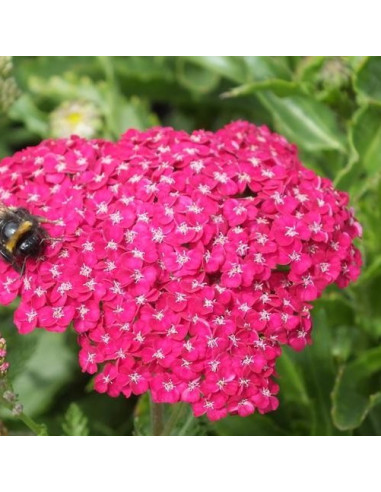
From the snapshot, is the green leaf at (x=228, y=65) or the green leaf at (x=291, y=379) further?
the green leaf at (x=228, y=65)

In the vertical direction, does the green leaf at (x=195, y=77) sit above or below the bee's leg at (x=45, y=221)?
below

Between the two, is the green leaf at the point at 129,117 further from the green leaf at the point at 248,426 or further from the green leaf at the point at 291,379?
the green leaf at the point at 248,426

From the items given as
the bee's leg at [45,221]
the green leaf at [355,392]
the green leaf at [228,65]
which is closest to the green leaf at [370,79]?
the green leaf at [228,65]

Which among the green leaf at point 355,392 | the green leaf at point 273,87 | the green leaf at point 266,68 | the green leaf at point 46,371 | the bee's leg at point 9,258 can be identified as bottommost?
the green leaf at point 46,371

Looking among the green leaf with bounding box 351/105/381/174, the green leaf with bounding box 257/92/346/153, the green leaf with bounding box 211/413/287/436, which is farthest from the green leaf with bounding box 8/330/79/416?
the green leaf with bounding box 351/105/381/174

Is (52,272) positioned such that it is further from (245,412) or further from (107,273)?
(245,412)

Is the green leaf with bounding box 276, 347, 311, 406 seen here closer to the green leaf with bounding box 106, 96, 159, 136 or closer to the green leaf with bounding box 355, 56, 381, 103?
the green leaf with bounding box 355, 56, 381, 103
